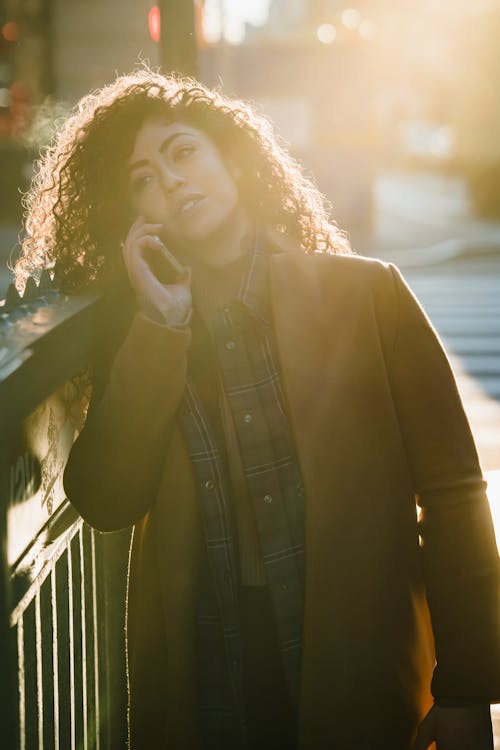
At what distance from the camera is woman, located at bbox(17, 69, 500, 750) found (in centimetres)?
229

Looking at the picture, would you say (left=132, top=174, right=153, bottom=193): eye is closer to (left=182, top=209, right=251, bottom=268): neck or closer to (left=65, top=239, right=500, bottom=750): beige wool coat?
(left=182, top=209, right=251, bottom=268): neck

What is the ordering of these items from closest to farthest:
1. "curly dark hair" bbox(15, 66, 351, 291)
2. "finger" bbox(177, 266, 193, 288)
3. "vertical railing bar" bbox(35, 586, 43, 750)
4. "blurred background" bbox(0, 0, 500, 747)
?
"vertical railing bar" bbox(35, 586, 43, 750) < "finger" bbox(177, 266, 193, 288) < "curly dark hair" bbox(15, 66, 351, 291) < "blurred background" bbox(0, 0, 500, 747)

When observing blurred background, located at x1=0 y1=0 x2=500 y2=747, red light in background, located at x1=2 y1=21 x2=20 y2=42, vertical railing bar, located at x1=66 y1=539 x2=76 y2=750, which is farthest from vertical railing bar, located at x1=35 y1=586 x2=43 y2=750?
red light in background, located at x1=2 y1=21 x2=20 y2=42

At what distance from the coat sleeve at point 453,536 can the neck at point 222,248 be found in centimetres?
55

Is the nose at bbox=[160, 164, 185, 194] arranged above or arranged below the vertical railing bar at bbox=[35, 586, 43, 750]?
above

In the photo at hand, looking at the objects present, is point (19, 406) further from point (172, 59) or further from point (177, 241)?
point (172, 59)

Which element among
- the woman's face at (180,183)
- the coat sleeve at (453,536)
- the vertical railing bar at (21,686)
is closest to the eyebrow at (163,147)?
the woman's face at (180,183)

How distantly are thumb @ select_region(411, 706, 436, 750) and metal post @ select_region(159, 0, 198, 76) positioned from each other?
3901 mm

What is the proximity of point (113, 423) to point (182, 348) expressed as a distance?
22 centimetres

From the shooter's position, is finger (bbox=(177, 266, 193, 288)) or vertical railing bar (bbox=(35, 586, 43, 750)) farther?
finger (bbox=(177, 266, 193, 288))

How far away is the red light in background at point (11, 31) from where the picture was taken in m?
26.0

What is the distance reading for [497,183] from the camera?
1278 inches

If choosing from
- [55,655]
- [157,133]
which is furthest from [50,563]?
[157,133]

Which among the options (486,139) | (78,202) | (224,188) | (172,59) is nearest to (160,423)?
(224,188)
